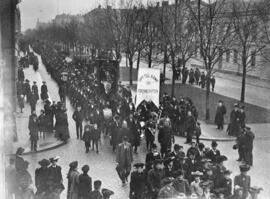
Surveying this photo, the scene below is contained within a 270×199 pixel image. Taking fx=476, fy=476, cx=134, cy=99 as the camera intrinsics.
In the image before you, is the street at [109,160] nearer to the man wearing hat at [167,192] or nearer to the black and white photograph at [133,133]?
the black and white photograph at [133,133]

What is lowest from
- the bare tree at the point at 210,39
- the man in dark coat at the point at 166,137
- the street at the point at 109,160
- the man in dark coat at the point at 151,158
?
the street at the point at 109,160

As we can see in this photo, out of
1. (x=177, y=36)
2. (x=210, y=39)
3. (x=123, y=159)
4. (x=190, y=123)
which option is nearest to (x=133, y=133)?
(x=190, y=123)

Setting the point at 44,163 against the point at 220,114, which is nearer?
the point at 44,163

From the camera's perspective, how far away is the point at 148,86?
50.8ft

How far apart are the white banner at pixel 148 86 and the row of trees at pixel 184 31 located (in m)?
6.03

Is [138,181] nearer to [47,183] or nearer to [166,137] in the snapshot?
[47,183]

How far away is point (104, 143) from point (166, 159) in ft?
19.6

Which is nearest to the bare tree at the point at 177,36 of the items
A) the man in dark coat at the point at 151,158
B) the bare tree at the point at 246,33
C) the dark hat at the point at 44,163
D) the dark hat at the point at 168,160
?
the bare tree at the point at 246,33

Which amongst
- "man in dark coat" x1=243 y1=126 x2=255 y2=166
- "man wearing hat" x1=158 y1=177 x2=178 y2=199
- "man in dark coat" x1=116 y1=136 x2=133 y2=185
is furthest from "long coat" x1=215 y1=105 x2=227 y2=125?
"man wearing hat" x1=158 y1=177 x2=178 y2=199

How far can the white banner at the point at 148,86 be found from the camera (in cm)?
1532

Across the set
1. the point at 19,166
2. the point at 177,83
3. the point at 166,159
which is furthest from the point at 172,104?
the point at 177,83

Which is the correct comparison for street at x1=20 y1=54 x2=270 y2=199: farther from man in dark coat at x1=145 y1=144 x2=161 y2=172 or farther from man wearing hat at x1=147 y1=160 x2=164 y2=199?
man wearing hat at x1=147 y1=160 x2=164 y2=199

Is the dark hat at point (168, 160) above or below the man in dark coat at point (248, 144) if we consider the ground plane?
above

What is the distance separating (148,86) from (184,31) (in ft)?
52.1
